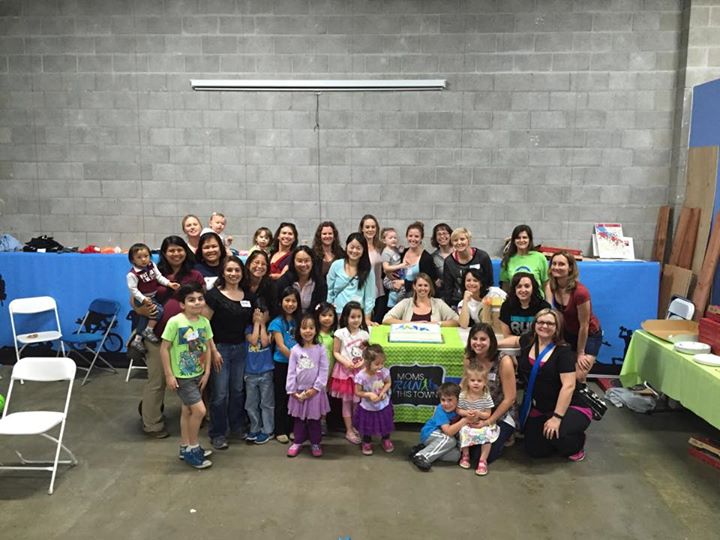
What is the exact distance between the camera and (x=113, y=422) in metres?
5.30

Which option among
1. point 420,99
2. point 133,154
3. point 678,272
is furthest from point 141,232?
point 678,272

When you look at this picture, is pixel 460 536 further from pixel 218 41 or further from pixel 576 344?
pixel 218 41

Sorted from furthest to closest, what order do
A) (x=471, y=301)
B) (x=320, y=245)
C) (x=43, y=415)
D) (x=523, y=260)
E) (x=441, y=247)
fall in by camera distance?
(x=441, y=247), (x=523, y=260), (x=320, y=245), (x=471, y=301), (x=43, y=415)

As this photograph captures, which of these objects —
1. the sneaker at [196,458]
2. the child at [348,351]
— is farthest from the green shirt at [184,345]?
the child at [348,351]

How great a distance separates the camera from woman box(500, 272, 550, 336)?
4.84m

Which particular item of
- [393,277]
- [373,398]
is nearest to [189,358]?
[373,398]

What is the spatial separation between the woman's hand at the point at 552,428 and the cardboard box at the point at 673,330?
4.32 feet

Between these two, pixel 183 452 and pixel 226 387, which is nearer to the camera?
pixel 183 452

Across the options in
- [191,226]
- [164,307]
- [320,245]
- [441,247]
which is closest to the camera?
[164,307]

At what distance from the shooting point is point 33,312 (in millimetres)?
6652

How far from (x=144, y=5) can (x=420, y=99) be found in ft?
10.7

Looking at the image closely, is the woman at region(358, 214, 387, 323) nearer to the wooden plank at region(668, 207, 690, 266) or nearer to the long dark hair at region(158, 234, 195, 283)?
the long dark hair at region(158, 234, 195, 283)

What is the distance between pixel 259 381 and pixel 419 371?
1.21m

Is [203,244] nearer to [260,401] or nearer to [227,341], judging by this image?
[227,341]
